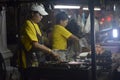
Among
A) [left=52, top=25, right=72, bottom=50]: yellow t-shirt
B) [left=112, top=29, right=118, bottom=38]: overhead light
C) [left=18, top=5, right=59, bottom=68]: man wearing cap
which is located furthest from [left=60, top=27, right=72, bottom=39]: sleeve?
[left=112, top=29, right=118, bottom=38]: overhead light

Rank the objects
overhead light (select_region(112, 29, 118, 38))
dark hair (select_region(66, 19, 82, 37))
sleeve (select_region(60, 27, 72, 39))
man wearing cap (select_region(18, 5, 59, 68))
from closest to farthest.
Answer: man wearing cap (select_region(18, 5, 59, 68)) < sleeve (select_region(60, 27, 72, 39)) < dark hair (select_region(66, 19, 82, 37)) < overhead light (select_region(112, 29, 118, 38))

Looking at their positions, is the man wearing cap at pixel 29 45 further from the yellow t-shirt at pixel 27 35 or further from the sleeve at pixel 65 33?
the sleeve at pixel 65 33

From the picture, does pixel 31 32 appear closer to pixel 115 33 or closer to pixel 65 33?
pixel 65 33

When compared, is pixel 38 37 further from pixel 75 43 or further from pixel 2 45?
pixel 2 45

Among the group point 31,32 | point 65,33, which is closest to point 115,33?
point 65,33

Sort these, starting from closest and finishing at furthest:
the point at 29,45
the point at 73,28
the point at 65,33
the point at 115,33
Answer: the point at 29,45
the point at 65,33
the point at 73,28
the point at 115,33

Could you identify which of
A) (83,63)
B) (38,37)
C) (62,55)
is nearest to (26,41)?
(38,37)

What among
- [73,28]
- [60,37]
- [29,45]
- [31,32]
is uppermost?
[73,28]

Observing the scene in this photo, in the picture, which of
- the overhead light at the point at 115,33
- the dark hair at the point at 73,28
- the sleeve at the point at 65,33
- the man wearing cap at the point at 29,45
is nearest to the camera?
the man wearing cap at the point at 29,45

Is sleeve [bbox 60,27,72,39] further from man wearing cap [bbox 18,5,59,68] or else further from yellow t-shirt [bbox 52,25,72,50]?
man wearing cap [bbox 18,5,59,68]

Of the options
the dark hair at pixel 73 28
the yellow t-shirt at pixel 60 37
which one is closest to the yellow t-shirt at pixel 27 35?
the yellow t-shirt at pixel 60 37

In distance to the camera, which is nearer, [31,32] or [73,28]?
[31,32]

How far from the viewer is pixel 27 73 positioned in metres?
6.36

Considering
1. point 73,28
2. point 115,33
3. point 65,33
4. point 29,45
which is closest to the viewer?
point 29,45
